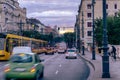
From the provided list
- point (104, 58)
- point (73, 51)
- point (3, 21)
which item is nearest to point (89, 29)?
point (3, 21)

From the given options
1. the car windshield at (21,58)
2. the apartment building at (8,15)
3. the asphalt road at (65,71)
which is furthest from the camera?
the apartment building at (8,15)

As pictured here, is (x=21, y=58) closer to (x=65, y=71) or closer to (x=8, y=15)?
(x=65, y=71)

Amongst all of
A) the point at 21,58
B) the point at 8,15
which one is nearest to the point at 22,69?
the point at 21,58

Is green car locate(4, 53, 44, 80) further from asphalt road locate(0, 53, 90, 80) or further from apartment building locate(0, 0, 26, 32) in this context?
apartment building locate(0, 0, 26, 32)

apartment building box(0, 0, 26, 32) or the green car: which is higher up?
apartment building box(0, 0, 26, 32)

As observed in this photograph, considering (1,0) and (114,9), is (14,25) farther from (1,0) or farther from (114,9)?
(114,9)

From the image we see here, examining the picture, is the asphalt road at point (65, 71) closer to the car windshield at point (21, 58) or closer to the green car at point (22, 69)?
the car windshield at point (21, 58)

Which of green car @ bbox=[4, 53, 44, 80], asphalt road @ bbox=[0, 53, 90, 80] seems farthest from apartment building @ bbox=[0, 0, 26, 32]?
green car @ bbox=[4, 53, 44, 80]

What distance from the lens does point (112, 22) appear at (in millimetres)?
90438

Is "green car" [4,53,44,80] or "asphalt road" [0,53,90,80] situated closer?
"green car" [4,53,44,80]

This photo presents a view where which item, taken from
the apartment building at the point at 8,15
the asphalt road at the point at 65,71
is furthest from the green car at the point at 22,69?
the apartment building at the point at 8,15

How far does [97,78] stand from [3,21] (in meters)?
111

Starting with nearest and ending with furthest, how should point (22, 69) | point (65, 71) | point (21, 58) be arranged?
1. point (22, 69)
2. point (21, 58)
3. point (65, 71)

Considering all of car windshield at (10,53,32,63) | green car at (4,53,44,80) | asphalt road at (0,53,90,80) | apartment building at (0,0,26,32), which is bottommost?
asphalt road at (0,53,90,80)
